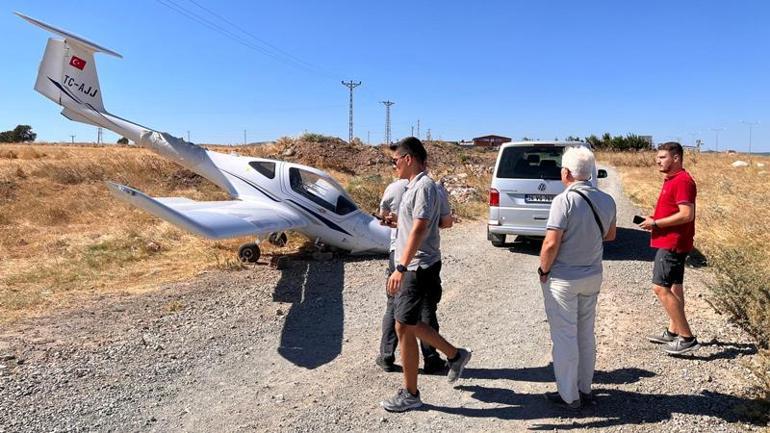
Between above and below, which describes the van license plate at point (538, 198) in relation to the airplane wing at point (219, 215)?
above

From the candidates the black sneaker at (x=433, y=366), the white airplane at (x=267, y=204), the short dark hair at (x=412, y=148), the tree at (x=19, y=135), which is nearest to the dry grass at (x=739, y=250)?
the black sneaker at (x=433, y=366)

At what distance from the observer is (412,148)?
3850mm

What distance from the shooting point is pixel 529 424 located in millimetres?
3766

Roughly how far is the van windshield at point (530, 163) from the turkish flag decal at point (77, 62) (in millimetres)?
11392

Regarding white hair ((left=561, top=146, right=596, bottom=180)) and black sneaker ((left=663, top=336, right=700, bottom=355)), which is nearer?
white hair ((left=561, top=146, right=596, bottom=180))

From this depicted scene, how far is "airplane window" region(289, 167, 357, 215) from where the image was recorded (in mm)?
9641

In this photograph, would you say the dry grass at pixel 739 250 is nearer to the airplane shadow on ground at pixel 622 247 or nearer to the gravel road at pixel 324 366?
the gravel road at pixel 324 366

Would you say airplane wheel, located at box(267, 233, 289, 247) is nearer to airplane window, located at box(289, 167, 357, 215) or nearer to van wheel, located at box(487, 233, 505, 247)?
airplane window, located at box(289, 167, 357, 215)

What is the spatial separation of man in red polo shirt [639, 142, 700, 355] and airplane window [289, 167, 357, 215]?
582cm

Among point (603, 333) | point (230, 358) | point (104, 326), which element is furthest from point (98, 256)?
point (603, 333)

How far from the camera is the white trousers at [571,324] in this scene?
361 cm

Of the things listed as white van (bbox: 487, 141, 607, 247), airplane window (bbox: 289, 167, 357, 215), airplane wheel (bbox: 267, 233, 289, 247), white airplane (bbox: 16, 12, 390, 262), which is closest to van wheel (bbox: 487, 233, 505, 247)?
white van (bbox: 487, 141, 607, 247)

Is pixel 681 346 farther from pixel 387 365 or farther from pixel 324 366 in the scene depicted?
pixel 324 366

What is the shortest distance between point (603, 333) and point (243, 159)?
7.51m
